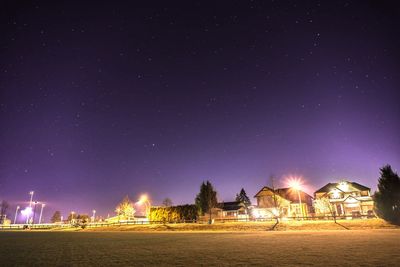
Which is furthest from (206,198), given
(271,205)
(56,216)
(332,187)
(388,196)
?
(56,216)

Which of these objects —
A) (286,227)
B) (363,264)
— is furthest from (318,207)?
(363,264)

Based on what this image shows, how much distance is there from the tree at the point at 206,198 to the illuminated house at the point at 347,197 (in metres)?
26.9

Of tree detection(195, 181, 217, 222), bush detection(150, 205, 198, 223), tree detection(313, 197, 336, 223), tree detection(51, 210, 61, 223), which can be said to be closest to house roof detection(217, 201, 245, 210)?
tree detection(195, 181, 217, 222)

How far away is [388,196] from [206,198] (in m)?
46.0

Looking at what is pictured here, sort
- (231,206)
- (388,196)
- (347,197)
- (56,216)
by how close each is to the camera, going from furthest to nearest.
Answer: (56,216), (231,206), (347,197), (388,196)

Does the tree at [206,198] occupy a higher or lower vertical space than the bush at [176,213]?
higher

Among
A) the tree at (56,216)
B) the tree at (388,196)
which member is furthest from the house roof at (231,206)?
the tree at (56,216)

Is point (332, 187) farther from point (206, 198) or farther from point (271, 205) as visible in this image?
point (206, 198)

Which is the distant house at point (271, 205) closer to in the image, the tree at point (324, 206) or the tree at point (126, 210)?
the tree at point (324, 206)

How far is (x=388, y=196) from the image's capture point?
39.9m

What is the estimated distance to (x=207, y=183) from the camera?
78.8 metres

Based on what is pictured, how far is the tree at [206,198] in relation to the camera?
76.6 metres

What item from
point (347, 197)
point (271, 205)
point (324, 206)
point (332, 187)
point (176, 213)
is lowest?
point (176, 213)

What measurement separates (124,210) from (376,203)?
79029 mm
